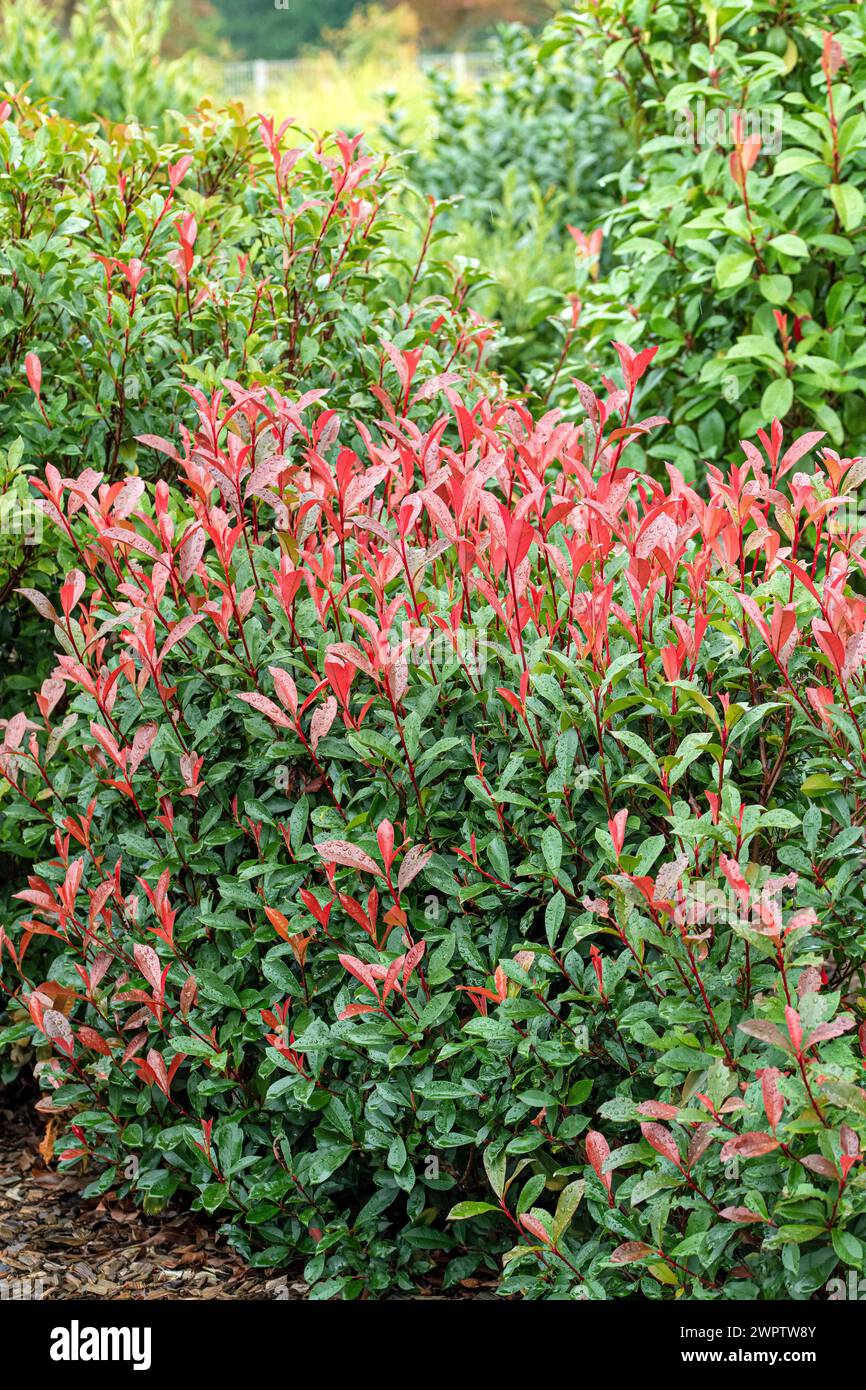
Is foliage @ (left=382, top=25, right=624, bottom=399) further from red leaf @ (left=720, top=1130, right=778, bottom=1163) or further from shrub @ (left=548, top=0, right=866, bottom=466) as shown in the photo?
red leaf @ (left=720, top=1130, right=778, bottom=1163)

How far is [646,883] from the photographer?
6.76ft

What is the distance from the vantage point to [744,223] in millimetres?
3707

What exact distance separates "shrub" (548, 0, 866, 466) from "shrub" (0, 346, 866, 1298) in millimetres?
1289

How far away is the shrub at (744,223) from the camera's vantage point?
12.2 ft

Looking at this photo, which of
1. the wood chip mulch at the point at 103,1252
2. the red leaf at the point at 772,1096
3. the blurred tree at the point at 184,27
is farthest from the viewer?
the blurred tree at the point at 184,27

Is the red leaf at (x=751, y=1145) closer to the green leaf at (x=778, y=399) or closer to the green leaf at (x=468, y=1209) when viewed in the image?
the green leaf at (x=468, y=1209)

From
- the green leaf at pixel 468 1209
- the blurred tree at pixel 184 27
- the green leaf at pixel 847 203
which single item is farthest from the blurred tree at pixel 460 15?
the green leaf at pixel 468 1209

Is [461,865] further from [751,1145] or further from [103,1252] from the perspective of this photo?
[103,1252]

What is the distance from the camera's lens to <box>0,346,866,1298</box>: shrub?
2133 mm

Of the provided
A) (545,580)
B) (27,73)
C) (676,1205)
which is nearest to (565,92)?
(27,73)

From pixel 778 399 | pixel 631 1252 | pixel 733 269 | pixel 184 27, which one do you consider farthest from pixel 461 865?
pixel 184 27

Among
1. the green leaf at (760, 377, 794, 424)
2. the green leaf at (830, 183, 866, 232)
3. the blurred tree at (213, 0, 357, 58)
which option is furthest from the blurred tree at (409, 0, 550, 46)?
the green leaf at (760, 377, 794, 424)

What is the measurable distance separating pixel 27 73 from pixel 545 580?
596cm

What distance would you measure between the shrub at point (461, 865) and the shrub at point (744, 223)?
50.8 inches
